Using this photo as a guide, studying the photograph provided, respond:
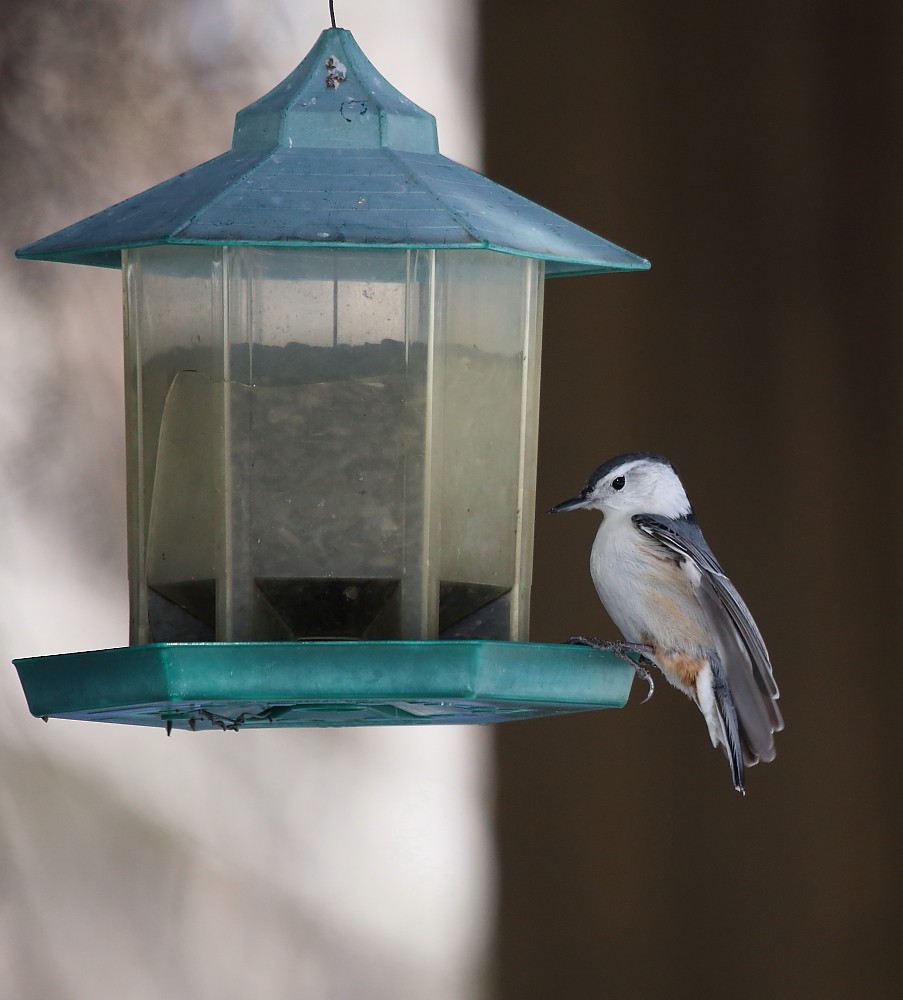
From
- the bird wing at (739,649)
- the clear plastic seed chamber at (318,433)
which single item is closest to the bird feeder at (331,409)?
the clear plastic seed chamber at (318,433)

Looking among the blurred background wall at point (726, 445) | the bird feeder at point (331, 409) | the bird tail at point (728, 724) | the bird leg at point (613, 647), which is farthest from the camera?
the blurred background wall at point (726, 445)

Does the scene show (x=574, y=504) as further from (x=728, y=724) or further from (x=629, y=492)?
(x=728, y=724)

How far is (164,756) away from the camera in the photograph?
478 centimetres

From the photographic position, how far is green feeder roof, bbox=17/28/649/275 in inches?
110

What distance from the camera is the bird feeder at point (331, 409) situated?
2889 millimetres

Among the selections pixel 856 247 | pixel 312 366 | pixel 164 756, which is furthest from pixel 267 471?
pixel 856 247

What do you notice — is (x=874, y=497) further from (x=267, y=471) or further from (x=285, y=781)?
(x=267, y=471)

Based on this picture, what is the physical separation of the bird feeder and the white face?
0.83 meters

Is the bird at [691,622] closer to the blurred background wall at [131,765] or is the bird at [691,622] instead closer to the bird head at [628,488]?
the bird head at [628,488]

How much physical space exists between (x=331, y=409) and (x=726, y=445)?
194cm

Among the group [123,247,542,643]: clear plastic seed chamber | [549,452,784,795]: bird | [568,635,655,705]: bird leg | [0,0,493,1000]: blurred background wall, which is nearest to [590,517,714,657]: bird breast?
[549,452,784,795]: bird

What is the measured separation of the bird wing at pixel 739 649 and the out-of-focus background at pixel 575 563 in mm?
956

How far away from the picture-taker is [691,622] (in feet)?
12.5

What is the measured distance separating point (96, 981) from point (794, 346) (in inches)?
95.7
